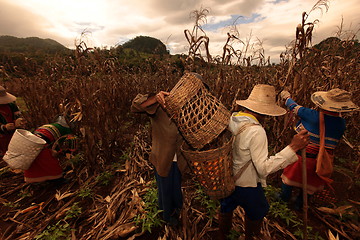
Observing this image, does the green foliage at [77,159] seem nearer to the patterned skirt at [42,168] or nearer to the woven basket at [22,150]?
the patterned skirt at [42,168]

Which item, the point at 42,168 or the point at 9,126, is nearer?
the point at 42,168

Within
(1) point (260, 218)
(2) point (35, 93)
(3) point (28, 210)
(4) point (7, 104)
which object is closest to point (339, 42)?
(1) point (260, 218)

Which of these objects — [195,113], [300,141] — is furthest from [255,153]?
[195,113]

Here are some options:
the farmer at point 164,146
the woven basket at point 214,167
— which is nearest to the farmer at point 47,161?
the farmer at point 164,146

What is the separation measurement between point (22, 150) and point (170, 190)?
2.03 m

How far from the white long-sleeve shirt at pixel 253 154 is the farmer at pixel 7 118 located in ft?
12.6

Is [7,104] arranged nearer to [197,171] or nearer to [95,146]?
[95,146]

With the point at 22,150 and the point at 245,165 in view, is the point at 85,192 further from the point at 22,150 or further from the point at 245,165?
the point at 245,165

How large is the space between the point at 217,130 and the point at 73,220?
228cm

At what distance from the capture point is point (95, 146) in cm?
283

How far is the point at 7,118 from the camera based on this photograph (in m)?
3.16

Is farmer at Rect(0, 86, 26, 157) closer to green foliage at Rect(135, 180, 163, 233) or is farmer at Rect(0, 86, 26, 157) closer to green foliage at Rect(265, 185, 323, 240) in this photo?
green foliage at Rect(135, 180, 163, 233)

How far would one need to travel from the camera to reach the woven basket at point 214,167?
1.10 metres

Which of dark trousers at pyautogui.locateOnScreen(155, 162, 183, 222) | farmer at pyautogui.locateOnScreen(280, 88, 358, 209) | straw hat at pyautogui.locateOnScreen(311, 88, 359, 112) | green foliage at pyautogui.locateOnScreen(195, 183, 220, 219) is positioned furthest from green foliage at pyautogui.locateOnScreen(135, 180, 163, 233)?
straw hat at pyautogui.locateOnScreen(311, 88, 359, 112)
